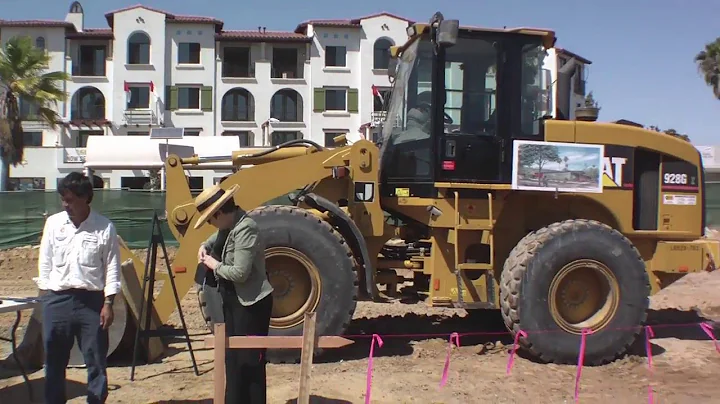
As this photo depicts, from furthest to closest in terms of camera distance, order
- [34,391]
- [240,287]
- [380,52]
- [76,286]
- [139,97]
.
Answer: [380,52] < [139,97] < [34,391] < [76,286] < [240,287]

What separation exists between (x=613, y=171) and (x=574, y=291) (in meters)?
1.37

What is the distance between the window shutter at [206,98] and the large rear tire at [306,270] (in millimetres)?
33708

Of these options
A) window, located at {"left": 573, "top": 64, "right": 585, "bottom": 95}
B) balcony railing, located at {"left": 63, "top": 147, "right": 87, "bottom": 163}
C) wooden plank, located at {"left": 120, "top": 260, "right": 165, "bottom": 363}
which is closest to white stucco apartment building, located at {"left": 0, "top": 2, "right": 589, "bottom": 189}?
balcony railing, located at {"left": 63, "top": 147, "right": 87, "bottom": 163}

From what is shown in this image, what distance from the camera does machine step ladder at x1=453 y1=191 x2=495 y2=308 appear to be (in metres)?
6.83

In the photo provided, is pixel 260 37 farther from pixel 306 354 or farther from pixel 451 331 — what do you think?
pixel 306 354

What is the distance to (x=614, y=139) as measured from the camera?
23.7 ft

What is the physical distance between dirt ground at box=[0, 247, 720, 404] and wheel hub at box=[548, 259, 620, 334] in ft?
1.54

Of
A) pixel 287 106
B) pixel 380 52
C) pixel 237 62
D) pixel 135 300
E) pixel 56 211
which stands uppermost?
pixel 380 52

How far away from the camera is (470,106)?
7.09m

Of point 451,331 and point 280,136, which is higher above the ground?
point 280,136

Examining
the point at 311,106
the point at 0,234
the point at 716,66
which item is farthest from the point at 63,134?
the point at 716,66

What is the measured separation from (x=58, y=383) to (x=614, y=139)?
5.79 metres

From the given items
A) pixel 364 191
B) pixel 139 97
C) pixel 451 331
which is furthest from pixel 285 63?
pixel 364 191

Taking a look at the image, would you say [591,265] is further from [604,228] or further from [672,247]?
[672,247]
